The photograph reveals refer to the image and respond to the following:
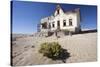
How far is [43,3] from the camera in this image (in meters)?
2.36

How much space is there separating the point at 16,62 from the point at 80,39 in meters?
0.90

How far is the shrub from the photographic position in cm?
235

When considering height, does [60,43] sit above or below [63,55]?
above

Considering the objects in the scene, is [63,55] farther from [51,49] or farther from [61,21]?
[61,21]

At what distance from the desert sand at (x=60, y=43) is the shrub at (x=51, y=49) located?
45 mm

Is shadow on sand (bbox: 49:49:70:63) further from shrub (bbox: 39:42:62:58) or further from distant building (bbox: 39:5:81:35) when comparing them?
distant building (bbox: 39:5:81:35)

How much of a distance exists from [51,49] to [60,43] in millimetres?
141

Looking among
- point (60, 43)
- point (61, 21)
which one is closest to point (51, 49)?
point (60, 43)

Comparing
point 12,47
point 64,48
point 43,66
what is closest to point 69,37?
point 64,48

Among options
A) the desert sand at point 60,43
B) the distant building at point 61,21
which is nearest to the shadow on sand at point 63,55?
the desert sand at point 60,43

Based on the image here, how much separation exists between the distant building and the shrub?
171 mm

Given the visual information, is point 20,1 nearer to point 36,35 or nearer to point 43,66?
point 36,35

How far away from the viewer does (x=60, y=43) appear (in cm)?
242

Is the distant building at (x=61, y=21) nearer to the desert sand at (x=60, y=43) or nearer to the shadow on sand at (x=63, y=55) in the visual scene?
the desert sand at (x=60, y=43)
